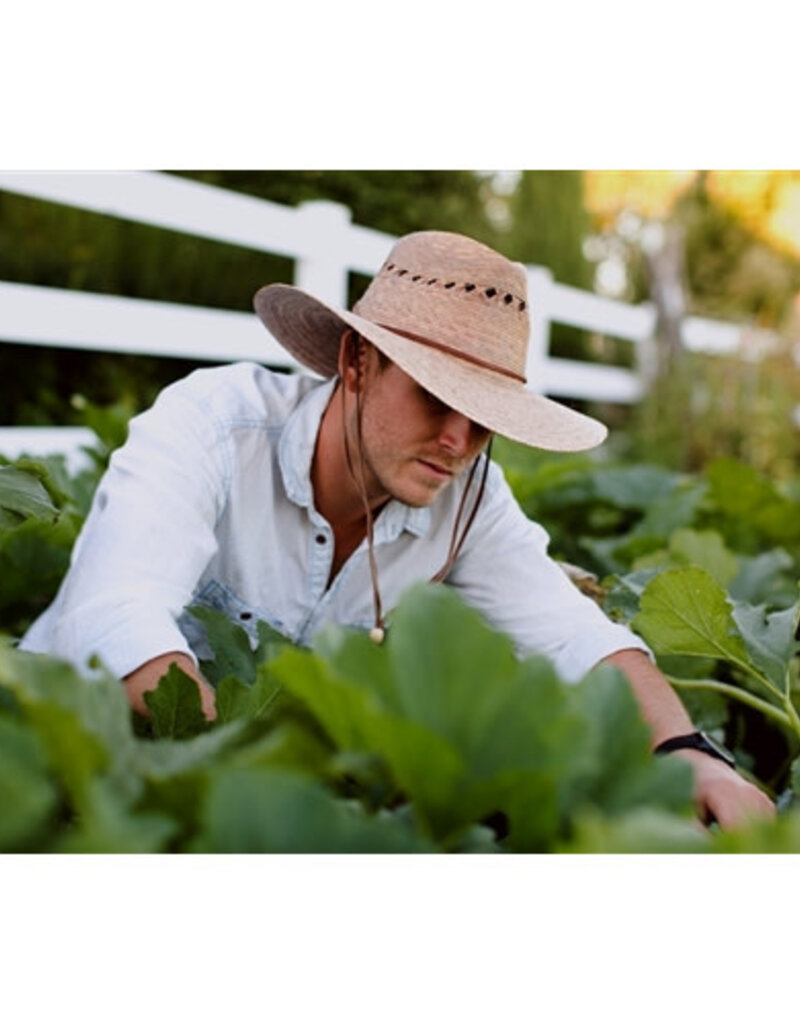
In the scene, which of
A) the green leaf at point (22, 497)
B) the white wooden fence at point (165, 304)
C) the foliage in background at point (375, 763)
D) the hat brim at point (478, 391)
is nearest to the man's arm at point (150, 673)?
the green leaf at point (22, 497)

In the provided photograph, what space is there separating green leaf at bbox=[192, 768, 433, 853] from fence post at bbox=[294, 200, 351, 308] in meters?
4.16

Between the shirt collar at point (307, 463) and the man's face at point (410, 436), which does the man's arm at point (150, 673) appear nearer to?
the man's face at point (410, 436)

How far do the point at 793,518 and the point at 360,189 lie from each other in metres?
5.90

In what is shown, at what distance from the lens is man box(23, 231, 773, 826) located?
153 cm

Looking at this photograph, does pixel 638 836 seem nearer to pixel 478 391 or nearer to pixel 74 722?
pixel 74 722

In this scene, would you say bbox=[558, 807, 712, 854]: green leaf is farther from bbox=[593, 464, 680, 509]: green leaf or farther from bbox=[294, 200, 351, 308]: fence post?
bbox=[294, 200, 351, 308]: fence post

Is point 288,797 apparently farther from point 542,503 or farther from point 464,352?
point 542,503

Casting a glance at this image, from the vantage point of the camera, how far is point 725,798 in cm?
134

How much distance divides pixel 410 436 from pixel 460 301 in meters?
0.18

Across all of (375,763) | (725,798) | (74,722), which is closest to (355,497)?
(725,798)

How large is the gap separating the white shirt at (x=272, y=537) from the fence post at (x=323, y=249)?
2.78 m

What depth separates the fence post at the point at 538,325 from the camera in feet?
21.0

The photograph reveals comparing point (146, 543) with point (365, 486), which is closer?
point (146, 543)

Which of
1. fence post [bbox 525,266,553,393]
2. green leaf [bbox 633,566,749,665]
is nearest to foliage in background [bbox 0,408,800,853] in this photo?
green leaf [bbox 633,566,749,665]
